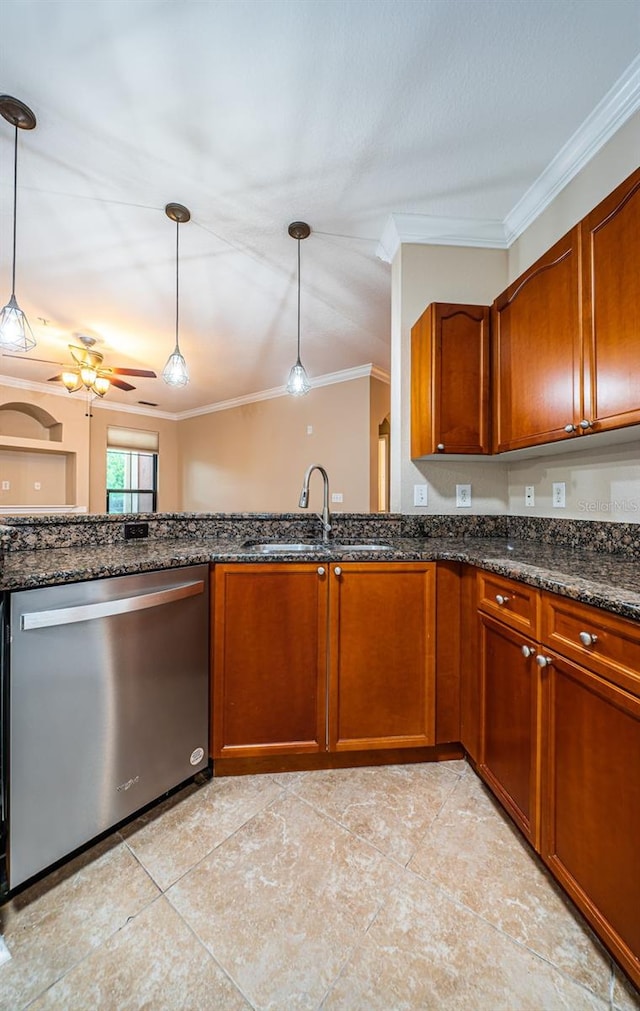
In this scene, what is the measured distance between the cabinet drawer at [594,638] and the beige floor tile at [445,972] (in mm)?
689

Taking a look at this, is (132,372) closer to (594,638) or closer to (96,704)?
(96,704)

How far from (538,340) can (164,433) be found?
6.64 m

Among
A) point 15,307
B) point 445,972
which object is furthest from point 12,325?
point 445,972

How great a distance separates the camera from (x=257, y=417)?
5.75 metres

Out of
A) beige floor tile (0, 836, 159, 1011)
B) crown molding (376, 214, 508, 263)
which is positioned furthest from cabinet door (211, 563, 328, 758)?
crown molding (376, 214, 508, 263)

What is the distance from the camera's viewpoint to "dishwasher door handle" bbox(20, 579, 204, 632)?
1.04 metres

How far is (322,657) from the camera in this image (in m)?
1.50

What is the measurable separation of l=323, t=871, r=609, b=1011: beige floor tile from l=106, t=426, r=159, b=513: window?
6867 millimetres

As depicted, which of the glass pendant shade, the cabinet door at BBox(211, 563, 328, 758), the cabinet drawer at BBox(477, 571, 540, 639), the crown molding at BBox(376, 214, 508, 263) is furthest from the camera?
the glass pendant shade

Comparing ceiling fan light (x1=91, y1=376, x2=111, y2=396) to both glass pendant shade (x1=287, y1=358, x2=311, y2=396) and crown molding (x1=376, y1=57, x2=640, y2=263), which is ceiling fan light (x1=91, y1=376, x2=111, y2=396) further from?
crown molding (x1=376, y1=57, x2=640, y2=263)

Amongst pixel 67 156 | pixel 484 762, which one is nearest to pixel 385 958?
pixel 484 762

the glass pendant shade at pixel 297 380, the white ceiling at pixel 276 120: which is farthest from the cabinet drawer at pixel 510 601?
the white ceiling at pixel 276 120

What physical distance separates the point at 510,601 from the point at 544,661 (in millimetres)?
213

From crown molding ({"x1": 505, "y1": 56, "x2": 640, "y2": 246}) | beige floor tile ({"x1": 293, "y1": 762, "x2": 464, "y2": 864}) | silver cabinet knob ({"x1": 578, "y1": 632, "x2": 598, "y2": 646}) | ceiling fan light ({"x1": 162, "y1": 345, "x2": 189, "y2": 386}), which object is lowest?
beige floor tile ({"x1": 293, "y1": 762, "x2": 464, "y2": 864})
